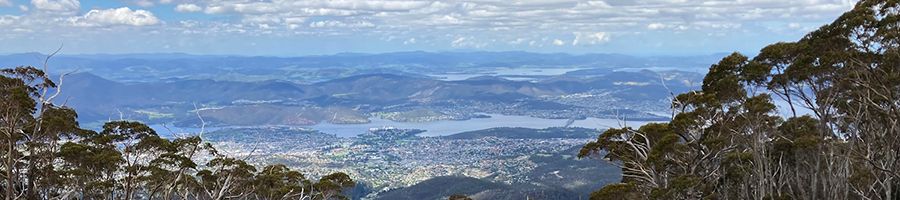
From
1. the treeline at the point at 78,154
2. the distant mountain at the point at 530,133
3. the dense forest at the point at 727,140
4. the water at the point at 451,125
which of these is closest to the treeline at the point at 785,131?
the dense forest at the point at 727,140

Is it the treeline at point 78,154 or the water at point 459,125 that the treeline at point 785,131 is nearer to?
the treeline at point 78,154

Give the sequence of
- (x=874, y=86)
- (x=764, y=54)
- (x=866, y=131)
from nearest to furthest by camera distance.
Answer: (x=874, y=86), (x=866, y=131), (x=764, y=54)

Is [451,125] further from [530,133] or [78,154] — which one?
[78,154]

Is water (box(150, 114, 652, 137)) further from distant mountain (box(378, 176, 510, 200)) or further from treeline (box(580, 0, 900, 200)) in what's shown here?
treeline (box(580, 0, 900, 200))

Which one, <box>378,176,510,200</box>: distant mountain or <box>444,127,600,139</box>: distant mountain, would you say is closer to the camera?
<box>378,176,510,200</box>: distant mountain

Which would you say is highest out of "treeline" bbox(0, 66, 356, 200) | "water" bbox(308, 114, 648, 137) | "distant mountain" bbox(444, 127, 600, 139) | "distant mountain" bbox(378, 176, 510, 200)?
"treeline" bbox(0, 66, 356, 200)

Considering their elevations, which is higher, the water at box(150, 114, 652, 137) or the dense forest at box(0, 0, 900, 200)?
the dense forest at box(0, 0, 900, 200)

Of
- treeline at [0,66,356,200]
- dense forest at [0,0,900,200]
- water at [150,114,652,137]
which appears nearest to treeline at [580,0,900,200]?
dense forest at [0,0,900,200]

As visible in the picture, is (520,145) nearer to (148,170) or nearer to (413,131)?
(413,131)

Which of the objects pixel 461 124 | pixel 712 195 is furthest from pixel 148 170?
pixel 461 124
